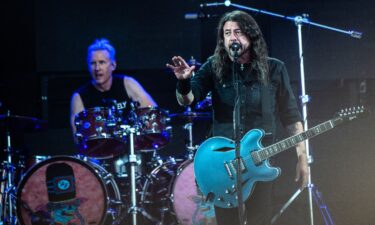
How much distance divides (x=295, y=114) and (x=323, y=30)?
10.3ft

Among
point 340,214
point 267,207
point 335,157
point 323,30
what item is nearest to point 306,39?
point 323,30

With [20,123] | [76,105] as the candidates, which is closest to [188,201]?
[76,105]

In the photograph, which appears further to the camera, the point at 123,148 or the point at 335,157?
the point at 335,157

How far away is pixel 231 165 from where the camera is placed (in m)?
3.39

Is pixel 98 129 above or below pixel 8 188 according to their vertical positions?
above

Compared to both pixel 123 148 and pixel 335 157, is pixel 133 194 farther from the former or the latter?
pixel 335 157

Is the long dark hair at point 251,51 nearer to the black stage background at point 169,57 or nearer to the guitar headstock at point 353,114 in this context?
the guitar headstock at point 353,114

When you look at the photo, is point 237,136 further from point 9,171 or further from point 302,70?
point 9,171

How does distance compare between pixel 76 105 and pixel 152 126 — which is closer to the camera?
pixel 152 126

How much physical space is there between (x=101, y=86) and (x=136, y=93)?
0.41m

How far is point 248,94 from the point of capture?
3412mm

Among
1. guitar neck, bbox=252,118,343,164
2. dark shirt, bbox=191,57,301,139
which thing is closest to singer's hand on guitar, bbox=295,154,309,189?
guitar neck, bbox=252,118,343,164

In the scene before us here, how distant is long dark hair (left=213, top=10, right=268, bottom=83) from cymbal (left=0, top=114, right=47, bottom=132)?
2.52 meters

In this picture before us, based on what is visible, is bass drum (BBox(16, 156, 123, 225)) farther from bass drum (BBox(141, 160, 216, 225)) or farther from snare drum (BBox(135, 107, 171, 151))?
snare drum (BBox(135, 107, 171, 151))
